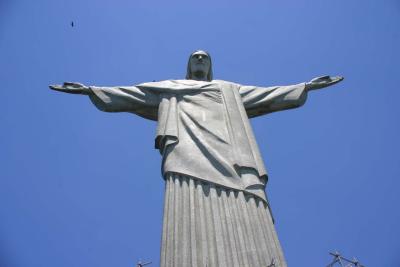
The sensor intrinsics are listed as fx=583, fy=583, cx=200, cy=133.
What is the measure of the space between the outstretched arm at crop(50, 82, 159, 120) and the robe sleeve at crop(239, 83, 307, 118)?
2.07 metres

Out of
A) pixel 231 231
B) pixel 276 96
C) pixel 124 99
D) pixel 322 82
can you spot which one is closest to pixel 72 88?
pixel 124 99

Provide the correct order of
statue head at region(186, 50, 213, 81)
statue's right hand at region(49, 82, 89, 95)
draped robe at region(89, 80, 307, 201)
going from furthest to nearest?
statue head at region(186, 50, 213, 81) < statue's right hand at region(49, 82, 89, 95) < draped robe at region(89, 80, 307, 201)

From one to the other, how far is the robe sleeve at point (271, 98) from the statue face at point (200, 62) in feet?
3.58

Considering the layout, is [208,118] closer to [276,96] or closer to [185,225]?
[276,96]

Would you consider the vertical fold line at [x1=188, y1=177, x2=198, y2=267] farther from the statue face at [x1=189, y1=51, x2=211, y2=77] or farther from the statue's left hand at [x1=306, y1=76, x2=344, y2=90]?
the statue's left hand at [x1=306, y1=76, x2=344, y2=90]

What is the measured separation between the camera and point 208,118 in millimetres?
11648

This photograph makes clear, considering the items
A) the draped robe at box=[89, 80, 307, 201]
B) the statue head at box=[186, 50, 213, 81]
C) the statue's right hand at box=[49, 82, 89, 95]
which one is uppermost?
the statue head at box=[186, 50, 213, 81]

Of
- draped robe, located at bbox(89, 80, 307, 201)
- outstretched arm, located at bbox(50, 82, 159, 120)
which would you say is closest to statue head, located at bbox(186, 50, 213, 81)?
draped robe, located at bbox(89, 80, 307, 201)

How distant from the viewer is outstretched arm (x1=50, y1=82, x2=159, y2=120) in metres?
12.7

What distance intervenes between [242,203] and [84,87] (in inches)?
192

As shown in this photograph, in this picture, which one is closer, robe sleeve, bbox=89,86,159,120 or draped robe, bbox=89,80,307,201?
draped robe, bbox=89,80,307,201

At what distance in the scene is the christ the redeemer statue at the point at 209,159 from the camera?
9109mm

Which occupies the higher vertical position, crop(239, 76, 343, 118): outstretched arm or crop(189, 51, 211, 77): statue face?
crop(189, 51, 211, 77): statue face

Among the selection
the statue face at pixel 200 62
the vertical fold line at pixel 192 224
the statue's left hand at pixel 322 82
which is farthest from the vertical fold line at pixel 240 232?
the statue face at pixel 200 62
